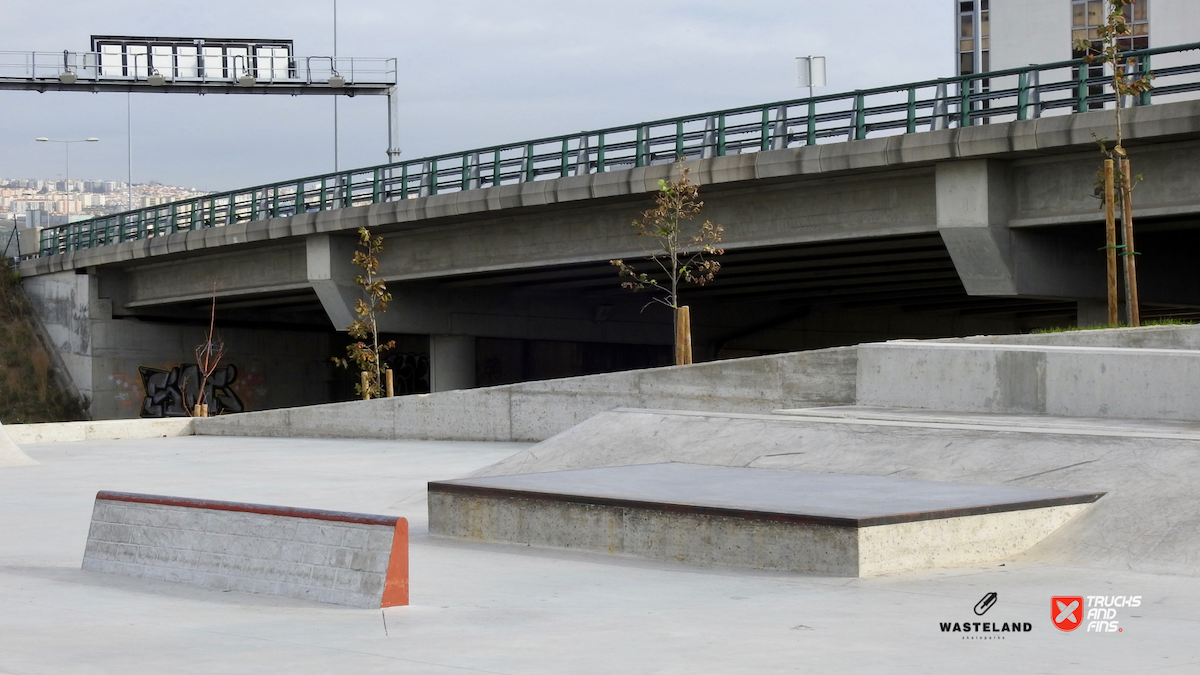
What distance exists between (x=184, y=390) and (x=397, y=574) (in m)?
46.1

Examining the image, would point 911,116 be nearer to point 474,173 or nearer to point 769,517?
point 474,173

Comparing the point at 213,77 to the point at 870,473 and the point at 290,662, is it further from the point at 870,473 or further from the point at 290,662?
the point at 290,662

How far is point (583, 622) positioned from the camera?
24.7 feet

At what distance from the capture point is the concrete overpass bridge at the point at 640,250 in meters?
25.6

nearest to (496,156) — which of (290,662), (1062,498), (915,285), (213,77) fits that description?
(915,285)

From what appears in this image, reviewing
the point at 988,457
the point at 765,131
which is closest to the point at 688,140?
the point at 765,131

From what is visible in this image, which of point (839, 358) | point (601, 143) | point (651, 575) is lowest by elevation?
point (651, 575)

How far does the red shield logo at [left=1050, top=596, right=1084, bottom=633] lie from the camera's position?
7117 millimetres

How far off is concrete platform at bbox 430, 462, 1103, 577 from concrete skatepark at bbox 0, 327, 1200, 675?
2.7 inches

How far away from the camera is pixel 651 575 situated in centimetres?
941

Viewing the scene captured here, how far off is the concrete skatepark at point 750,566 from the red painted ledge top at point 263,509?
0.53 metres

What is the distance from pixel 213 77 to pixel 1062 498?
6342 cm

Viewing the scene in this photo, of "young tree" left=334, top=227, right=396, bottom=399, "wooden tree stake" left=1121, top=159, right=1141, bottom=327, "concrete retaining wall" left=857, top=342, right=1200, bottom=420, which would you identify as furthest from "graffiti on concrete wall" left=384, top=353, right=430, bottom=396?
"concrete retaining wall" left=857, top=342, right=1200, bottom=420

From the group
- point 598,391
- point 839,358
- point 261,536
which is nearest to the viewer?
point 261,536
